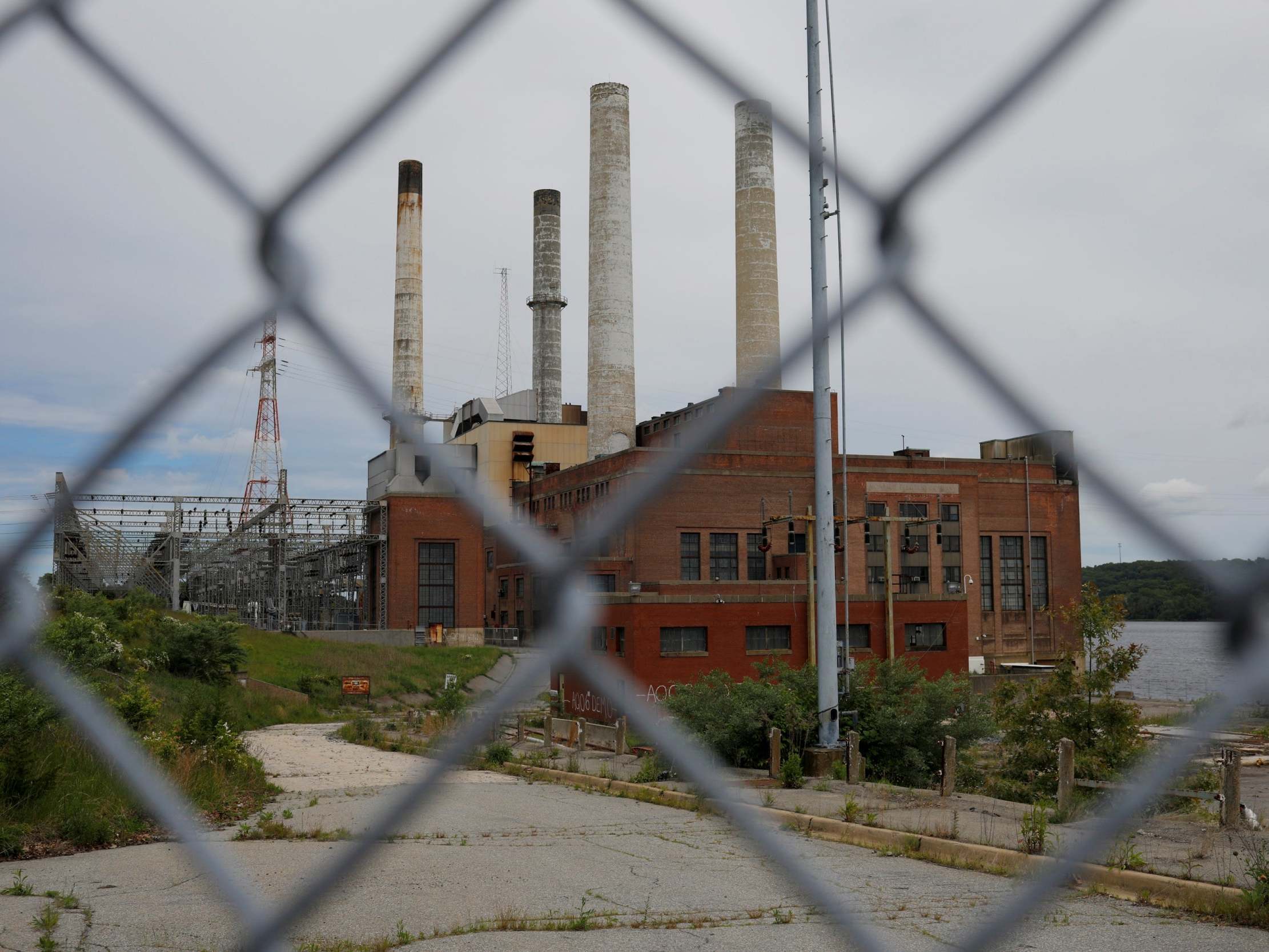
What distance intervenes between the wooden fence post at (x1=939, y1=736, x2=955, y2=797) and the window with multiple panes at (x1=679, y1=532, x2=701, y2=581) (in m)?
27.4

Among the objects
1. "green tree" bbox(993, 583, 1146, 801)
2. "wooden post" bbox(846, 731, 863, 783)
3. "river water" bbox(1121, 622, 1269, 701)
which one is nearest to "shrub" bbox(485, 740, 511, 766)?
"wooden post" bbox(846, 731, 863, 783)

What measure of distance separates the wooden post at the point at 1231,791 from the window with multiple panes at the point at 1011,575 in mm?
39552

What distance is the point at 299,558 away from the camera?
123 ft

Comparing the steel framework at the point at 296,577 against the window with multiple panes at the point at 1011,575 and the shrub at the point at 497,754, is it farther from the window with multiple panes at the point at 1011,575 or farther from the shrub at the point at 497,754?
the window with multiple panes at the point at 1011,575

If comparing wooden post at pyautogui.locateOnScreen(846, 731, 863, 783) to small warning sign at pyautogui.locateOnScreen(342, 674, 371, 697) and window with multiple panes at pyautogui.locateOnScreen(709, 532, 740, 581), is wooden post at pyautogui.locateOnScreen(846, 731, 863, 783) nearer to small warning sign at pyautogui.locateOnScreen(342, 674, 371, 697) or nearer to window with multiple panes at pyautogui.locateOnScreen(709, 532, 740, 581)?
small warning sign at pyautogui.locateOnScreen(342, 674, 371, 697)

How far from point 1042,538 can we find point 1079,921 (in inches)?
1733

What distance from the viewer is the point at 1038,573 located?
1916 inches

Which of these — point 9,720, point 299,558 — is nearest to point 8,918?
point 9,720

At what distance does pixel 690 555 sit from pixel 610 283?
42.1 feet

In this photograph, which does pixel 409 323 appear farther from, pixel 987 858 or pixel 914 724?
pixel 987 858

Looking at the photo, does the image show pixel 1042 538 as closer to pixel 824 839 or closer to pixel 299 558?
pixel 299 558

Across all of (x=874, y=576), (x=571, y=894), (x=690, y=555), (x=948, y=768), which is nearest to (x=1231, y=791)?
(x=948, y=768)

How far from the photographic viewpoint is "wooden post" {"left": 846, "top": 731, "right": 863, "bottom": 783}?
43.2 feet

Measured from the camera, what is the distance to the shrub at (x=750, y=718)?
14203 millimetres
